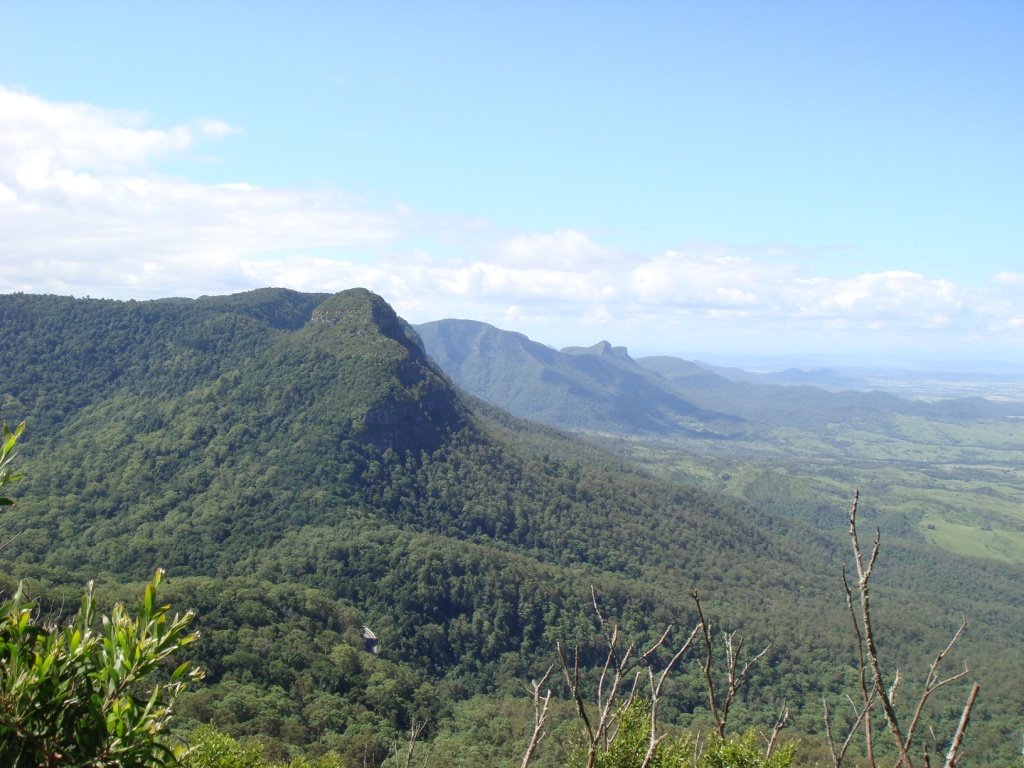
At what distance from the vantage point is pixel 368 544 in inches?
2758

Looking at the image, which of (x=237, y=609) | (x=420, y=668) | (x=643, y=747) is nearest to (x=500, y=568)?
(x=420, y=668)

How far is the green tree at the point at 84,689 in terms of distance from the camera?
4.58 meters

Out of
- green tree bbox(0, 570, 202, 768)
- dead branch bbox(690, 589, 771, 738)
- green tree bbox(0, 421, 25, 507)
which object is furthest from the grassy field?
green tree bbox(0, 421, 25, 507)

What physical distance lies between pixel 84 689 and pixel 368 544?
67.9 meters

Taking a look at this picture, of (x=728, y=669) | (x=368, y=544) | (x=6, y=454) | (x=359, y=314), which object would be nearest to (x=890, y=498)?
(x=359, y=314)

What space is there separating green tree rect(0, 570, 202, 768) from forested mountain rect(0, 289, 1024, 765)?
38780mm

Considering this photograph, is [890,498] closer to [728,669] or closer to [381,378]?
[381,378]

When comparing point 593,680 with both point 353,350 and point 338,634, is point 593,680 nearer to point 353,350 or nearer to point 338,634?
point 338,634

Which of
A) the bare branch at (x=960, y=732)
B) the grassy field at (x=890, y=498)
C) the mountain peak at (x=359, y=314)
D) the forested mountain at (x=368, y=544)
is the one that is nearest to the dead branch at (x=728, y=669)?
the bare branch at (x=960, y=732)

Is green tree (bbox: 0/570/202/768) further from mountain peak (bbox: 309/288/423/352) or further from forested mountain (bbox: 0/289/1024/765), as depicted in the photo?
mountain peak (bbox: 309/288/423/352)

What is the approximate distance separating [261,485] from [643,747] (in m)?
70.8

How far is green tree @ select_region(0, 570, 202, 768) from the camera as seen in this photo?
458cm

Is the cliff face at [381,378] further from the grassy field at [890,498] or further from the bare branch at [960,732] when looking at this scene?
the bare branch at [960,732]

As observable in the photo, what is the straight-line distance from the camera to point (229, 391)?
312 feet
